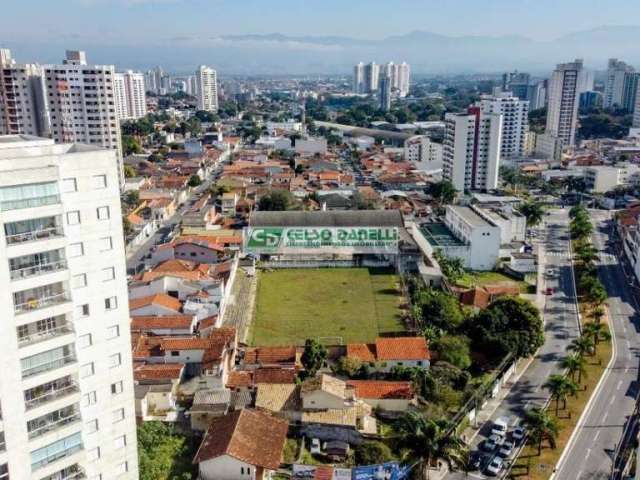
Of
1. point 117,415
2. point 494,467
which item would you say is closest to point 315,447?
point 494,467

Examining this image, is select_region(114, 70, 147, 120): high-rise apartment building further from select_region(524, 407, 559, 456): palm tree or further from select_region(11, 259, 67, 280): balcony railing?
select_region(11, 259, 67, 280): balcony railing

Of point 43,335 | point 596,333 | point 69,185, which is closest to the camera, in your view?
point 69,185

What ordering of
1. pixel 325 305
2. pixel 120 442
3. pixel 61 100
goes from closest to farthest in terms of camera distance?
1. pixel 120 442
2. pixel 325 305
3. pixel 61 100

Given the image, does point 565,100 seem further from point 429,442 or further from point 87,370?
point 87,370

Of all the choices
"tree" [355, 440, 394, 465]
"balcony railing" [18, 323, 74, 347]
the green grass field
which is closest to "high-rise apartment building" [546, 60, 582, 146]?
the green grass field

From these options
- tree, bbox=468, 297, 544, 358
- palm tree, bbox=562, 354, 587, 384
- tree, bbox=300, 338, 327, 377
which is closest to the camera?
palm tree, bbox=562, 354, 587, 384

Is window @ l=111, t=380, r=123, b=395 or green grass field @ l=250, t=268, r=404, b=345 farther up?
window @ l=111, t=380, r=123, b=395

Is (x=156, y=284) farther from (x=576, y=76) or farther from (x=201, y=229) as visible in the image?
(x=576, y=76)
